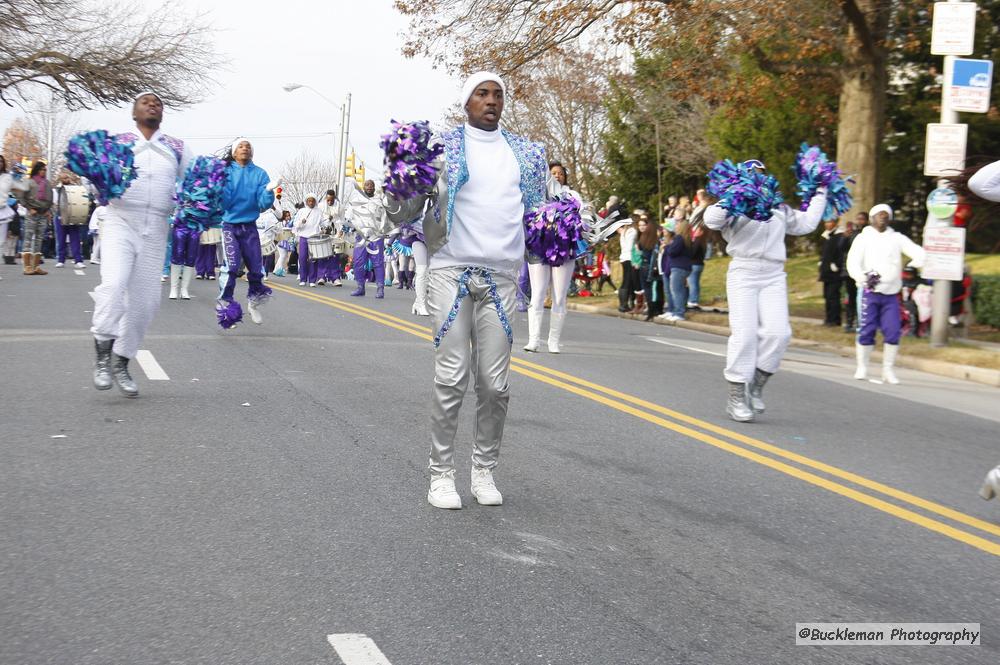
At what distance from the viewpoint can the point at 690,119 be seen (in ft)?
120

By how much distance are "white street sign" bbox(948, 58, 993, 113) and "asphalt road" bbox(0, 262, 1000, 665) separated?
628cm

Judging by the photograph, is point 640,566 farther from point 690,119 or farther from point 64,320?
point 690,119

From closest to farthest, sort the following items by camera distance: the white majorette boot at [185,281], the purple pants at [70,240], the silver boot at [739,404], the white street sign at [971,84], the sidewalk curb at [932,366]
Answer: the silver boot at [739,404]
the sidewalk curb at [932,366]
the white street sign at [971,84]
the white majorette boot at [185,281]
the purple pants at [70,240]

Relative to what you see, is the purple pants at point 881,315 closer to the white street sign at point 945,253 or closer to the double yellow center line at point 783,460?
the white street sign at point 945,253

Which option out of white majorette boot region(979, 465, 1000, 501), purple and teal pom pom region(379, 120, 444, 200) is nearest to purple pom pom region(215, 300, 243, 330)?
purple and teal pom pom region(379, 120, 444, 200)

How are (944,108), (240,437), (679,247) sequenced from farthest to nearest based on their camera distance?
(679,247) → (944,108) → (240,437)

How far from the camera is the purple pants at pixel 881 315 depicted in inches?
495

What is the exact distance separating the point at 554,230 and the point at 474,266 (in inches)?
19.8

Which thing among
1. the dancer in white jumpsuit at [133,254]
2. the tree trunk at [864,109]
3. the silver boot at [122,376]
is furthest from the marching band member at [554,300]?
the tree trunk at [864,109]

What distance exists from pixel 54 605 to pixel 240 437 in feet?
10.5

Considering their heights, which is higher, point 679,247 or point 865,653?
point 679,247

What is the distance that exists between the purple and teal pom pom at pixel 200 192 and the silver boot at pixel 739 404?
428cm

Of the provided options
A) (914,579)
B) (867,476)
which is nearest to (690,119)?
(867,476)

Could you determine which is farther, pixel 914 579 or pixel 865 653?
pixel 914 579
